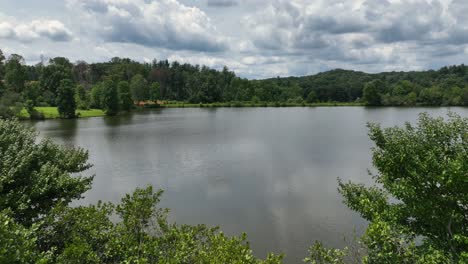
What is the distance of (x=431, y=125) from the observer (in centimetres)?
931

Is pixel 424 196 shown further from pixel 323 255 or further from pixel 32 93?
pixel 32 93

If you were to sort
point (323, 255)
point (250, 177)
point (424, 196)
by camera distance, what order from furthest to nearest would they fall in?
1. point (250, 177)
2. point (424, 196)
3. point (323, 255)

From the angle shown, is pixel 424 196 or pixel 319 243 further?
pixel 319 243

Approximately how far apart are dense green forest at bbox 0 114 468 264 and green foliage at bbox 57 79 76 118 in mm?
69501

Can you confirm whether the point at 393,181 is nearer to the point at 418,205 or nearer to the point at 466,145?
the point at 418,205

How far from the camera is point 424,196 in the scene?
848 cm

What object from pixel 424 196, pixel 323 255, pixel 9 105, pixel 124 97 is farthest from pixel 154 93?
pixel 424 196

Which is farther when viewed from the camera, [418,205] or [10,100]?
[10,100]

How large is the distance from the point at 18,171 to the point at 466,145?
41.9ft

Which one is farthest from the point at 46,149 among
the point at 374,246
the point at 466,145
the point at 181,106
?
the point at 181,106

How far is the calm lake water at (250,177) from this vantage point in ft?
56.5

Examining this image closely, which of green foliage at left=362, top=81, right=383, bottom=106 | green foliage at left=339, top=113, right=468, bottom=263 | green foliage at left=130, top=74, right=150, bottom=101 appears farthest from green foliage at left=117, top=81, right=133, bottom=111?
green foliage at left=339, top=113, right=468, bottom=263

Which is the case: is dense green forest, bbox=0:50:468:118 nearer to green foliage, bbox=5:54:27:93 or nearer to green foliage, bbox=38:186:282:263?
green foliage, bbox=5:54:27:93

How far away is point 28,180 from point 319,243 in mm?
9329
